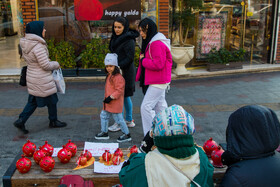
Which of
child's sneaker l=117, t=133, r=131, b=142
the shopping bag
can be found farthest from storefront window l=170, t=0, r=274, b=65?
child's sneaker l=117, t=133, r=131, b=142

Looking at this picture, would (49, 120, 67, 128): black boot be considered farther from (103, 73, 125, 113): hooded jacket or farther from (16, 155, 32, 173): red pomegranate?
(16, 155, 32, 173): red pomegranate

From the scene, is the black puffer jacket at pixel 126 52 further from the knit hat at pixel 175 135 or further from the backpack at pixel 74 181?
the knit hat at pixel 175 135

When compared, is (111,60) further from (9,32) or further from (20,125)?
(9,32)

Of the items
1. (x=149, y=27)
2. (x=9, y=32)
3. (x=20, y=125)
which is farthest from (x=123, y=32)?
(x=9, y=32)

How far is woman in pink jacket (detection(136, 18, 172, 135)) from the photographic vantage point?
4.41 m

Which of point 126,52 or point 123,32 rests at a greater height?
point 123,32

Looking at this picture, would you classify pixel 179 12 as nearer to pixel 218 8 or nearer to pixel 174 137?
pixel 218 8

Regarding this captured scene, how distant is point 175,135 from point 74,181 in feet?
3.89

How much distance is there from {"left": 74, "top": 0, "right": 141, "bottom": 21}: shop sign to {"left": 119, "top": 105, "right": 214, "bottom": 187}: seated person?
7057 millimetres

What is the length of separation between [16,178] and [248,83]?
711cm

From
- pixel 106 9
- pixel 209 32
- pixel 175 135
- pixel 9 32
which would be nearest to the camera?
pixel 175 135

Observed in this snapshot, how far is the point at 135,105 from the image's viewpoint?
682cm

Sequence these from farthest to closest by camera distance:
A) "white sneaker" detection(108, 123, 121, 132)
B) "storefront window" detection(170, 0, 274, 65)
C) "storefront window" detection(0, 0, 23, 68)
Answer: "storefront window" detection(0, 0, 23, 68), "storefront window" detection(170, 0, 274, 65), "white sneaker" detection(108, 123, 121, 132)

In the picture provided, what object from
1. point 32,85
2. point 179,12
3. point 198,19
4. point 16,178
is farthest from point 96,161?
point 198,19
